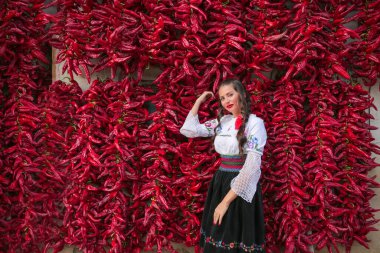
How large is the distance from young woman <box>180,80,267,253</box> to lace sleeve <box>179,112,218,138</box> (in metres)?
0.12

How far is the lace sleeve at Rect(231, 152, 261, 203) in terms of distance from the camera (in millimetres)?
1947

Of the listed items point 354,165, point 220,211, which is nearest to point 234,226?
point 220,211

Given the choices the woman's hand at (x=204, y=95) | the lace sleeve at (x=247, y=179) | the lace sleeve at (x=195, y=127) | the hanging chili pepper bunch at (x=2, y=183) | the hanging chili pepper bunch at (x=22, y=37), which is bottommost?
the hanging chili pepper bunch at (x=2, y=183)

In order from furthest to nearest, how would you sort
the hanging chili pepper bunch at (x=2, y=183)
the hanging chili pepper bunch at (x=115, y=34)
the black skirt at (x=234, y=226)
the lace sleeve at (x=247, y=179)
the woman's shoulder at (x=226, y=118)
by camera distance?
1. the hanging chili pepper bunch at (x=2, y=183)
2. the hanging chili pepper bunch at (x=115, y=34)
3. the woman's shoulder at (x=226, y=118)
4. the black skirt at (x=234, y=226)
5. the lace sleeve at (x=247, y=179)

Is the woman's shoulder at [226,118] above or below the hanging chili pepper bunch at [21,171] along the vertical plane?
above

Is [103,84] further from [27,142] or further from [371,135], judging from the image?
[371,135]

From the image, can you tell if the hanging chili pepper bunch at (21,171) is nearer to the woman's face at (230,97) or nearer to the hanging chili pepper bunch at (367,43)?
the woman's face at (230,97)

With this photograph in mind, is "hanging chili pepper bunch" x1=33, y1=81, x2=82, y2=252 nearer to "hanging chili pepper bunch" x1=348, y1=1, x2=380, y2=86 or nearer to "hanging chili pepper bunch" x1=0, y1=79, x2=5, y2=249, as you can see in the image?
"hanging chili pepper bunch" x1=0, y1=79, x2=5, y2=249

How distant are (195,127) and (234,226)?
0.80 metres

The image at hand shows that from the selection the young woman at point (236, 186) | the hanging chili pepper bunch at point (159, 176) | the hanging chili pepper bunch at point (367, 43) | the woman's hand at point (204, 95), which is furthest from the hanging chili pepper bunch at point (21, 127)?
the hanging chili pepper bunch at point (367, 43)

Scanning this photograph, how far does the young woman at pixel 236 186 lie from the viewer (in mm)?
1983

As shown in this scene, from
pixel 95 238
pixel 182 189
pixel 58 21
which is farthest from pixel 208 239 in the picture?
pixel 58 21

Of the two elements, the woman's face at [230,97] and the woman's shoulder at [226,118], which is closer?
the woman's face at [230,97]

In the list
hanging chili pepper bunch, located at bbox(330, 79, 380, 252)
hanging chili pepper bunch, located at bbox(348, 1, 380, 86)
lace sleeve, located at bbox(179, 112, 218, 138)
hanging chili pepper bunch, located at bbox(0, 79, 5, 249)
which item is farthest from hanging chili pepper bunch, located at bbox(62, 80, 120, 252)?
hanging chili pepper bunch, located at bbox(348, 1, 380, 86)
